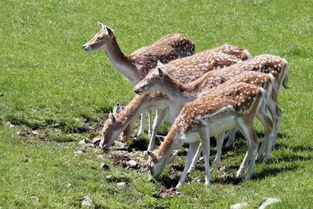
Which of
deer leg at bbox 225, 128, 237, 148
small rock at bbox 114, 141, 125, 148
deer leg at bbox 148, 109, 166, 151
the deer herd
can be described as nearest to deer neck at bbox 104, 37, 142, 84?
the deer herd

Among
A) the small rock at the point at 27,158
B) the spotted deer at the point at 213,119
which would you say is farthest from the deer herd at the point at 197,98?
the small rock at the point at 27,158

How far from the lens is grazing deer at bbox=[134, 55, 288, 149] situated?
1409 cm

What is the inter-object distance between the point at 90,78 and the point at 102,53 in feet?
7.72

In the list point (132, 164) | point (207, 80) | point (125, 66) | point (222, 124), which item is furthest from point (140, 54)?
point (222, 124)

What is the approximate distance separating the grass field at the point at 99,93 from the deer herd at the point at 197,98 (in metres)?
0.40

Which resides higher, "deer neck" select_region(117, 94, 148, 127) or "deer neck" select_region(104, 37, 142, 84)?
"deer neck" select_region(104, 37, 142, 84)

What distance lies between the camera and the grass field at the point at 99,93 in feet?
40.3

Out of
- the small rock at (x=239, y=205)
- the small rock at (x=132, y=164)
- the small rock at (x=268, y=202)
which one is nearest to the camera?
the small rock at (x=268, y=202)

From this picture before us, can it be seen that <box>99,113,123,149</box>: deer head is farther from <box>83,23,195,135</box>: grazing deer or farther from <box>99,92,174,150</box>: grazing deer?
<box>83,23,195,135</box>: grazing deer

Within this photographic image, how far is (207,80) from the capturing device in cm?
1413

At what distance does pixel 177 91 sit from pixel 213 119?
1462 mm

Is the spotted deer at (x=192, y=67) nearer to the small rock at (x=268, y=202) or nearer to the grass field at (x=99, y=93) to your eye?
the grass field at (x=99, y=93)

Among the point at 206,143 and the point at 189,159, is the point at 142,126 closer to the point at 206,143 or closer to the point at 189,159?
the point at 189,159

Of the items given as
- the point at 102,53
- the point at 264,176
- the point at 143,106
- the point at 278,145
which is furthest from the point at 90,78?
the point at 264,176
